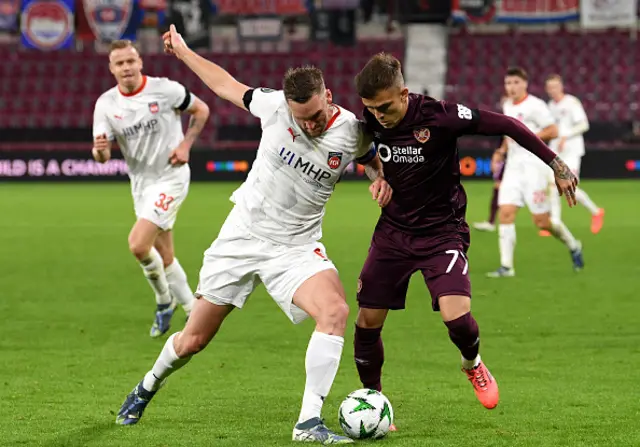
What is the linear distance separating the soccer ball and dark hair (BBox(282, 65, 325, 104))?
1.41 m

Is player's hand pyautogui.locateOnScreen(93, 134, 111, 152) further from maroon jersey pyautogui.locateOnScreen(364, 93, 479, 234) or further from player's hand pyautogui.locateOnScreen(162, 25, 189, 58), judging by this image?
maroon jersey pyautogui.locateOnScreen(364, 93, 479, 234)

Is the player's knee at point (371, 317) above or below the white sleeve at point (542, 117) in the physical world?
above

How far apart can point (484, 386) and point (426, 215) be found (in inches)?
36.0

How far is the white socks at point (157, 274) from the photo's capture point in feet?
27.9

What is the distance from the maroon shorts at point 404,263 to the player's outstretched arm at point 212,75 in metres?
1.02

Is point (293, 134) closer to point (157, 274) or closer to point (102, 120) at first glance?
point (157, 274)

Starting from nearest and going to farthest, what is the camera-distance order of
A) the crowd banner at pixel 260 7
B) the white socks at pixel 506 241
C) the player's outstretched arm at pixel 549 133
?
the player's outstretched arm at pixel 549 133 → the white socks at pixel 506 241 → the crowd banner at pixel 260 7

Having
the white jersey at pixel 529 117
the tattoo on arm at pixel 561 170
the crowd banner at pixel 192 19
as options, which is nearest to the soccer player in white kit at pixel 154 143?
the tattoo on arm at pixel 561 170

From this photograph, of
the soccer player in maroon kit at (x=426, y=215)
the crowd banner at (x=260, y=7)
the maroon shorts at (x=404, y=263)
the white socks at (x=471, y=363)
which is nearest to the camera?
the soccer player in maroon kit at (x=426, y=215)

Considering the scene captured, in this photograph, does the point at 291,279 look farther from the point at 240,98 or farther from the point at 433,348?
the point at 433,348

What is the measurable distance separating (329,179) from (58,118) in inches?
957

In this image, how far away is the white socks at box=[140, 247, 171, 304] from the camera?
8500 millimetres

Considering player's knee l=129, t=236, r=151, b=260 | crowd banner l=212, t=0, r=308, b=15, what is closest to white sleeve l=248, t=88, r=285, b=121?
player's knee l=129, t=236, r=151, b=260

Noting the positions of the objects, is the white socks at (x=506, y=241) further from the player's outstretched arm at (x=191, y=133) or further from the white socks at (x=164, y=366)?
the white socks at (x=164, y=366)
